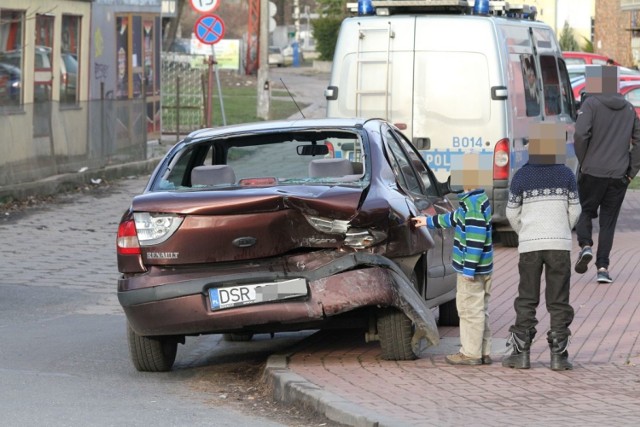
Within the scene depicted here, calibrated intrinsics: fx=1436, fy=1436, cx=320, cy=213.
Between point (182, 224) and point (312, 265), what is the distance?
31.2 inches

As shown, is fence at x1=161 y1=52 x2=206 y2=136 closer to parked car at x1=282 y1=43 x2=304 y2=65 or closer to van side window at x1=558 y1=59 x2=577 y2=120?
van side window at x1=558 y1=59 x2=577 y2=120

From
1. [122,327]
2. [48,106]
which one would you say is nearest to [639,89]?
[48,106]

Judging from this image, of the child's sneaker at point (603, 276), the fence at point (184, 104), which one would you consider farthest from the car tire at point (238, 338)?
the fence at point (184, 104)

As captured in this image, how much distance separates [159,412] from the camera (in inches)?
306

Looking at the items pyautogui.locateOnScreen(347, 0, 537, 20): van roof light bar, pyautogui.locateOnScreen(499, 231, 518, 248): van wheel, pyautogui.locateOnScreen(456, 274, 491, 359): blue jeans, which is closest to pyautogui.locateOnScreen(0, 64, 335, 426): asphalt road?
pyautogui.locateOnScreen(456, 274, 491, 359): blue jeans

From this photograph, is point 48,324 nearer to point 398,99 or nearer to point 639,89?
point 398,99

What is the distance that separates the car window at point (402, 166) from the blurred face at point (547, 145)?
114 centimetres

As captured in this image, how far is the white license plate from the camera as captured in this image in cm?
831

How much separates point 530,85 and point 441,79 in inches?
57.1

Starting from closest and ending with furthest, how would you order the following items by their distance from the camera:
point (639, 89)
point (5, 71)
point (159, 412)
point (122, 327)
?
point (159, 412), point (122, 327), point (5, 71), point (639, 89)

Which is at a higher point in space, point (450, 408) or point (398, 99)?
point (398, 99)

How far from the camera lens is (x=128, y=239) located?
848cm

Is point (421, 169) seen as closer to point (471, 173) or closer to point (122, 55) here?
point (471, 173)

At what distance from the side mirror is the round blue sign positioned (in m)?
21.4
